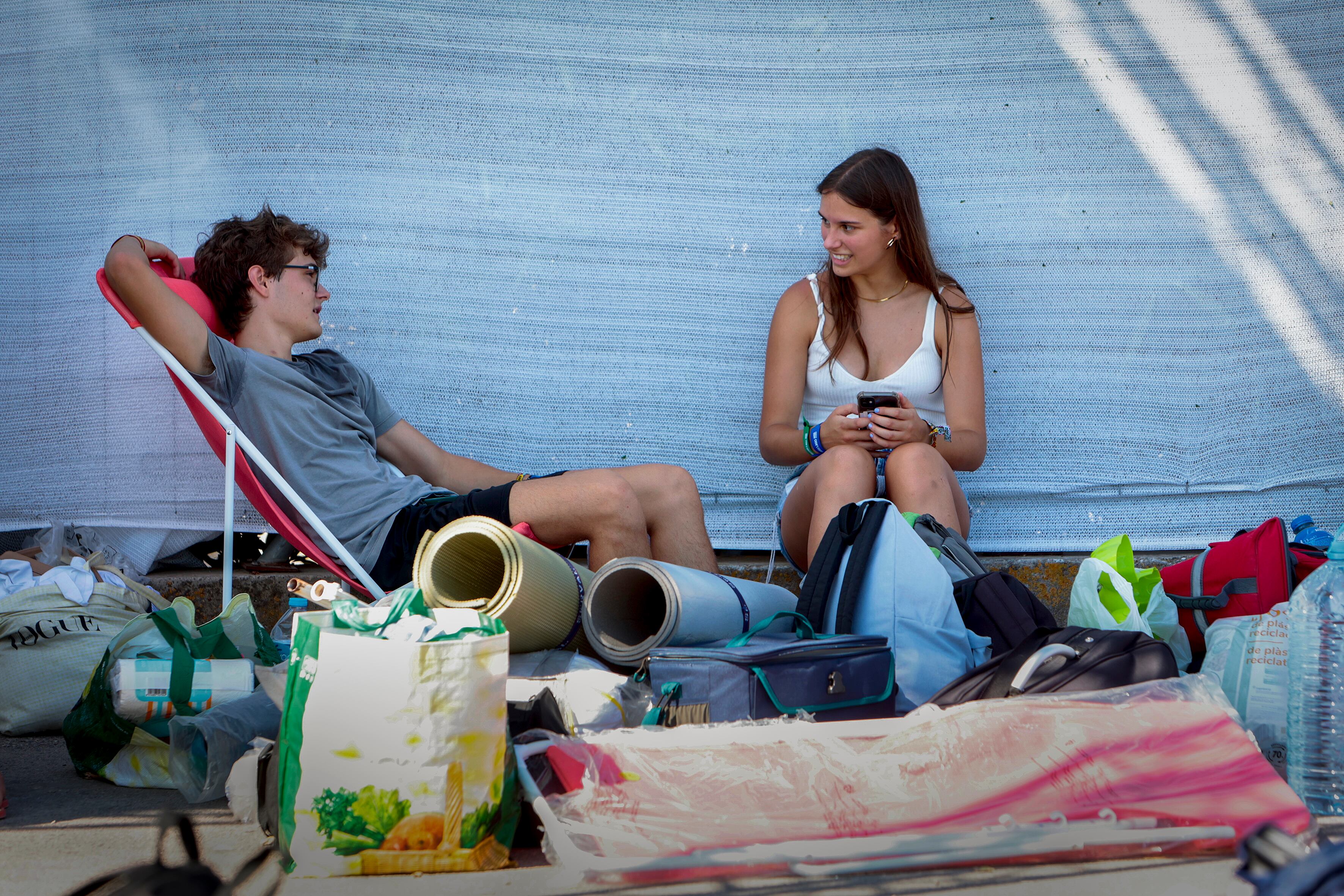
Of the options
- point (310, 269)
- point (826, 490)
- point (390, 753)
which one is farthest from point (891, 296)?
point (390, 753)

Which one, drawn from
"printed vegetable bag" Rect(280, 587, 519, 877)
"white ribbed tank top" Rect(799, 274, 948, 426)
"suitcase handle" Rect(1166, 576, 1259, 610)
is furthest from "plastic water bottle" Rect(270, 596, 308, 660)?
"suitcase handle" Rect(1166, 576, 1259, 610)

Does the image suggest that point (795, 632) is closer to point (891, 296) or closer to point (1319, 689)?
point (1319, 689)

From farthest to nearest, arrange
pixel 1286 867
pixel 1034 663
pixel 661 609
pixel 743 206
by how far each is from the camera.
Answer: pixel 743 206
pixel 661 609
pixel 1034 663
pixel 1286 867

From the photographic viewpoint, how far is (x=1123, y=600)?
1987 mm

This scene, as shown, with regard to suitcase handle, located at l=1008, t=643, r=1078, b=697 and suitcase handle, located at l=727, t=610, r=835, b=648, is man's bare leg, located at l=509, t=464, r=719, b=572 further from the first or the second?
suitcase handle, located at l=1008, t=643, r=1078, b=697

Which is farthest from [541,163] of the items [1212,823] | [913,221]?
[1212,823]

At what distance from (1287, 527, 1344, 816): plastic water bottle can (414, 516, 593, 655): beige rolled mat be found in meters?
1.23

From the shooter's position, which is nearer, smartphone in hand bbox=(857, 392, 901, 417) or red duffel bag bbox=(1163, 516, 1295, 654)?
red duffel bag bbox=(1163, 516, 1295, 654)

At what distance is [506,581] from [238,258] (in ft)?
4.11

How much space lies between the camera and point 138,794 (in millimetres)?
1637

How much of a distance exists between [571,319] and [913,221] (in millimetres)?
1040

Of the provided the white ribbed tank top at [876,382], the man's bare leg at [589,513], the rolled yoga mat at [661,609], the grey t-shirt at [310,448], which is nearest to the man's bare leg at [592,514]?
the man's bare leg at [589,513]

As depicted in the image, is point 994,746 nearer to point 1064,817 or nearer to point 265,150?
point 1064,817

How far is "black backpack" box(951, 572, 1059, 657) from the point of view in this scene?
1.86 metres
